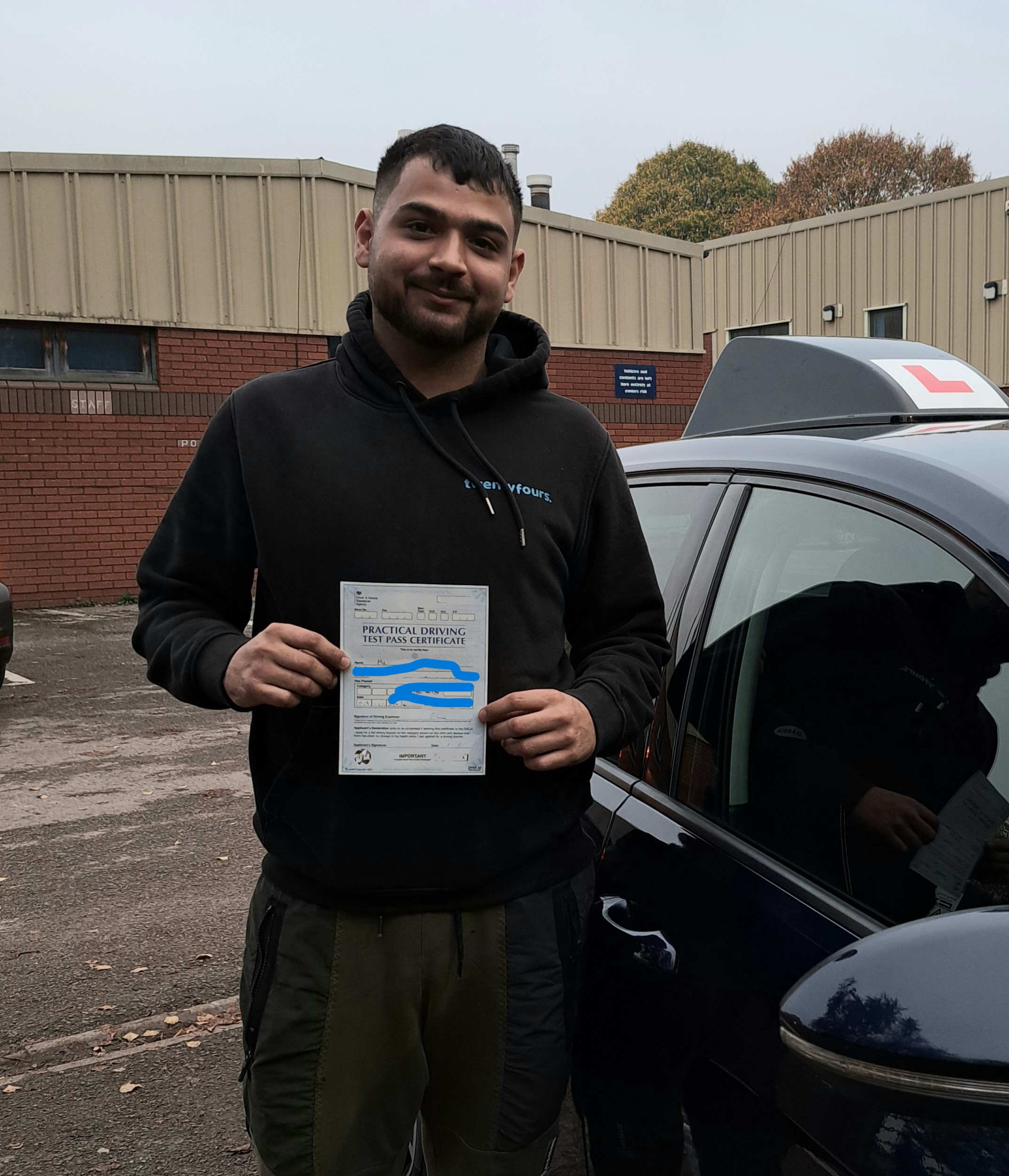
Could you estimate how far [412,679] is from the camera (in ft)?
5.08

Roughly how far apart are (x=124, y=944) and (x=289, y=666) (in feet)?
9.89

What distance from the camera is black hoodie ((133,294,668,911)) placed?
1.62 meters

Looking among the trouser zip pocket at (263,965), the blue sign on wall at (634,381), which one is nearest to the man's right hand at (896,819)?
the trouser zip pocket at (263,965)

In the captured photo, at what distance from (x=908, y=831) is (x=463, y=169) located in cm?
111

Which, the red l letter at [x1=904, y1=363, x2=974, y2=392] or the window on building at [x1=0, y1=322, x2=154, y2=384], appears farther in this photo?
the window on building at [x1=0, y1=322, x2=154, y2=384]

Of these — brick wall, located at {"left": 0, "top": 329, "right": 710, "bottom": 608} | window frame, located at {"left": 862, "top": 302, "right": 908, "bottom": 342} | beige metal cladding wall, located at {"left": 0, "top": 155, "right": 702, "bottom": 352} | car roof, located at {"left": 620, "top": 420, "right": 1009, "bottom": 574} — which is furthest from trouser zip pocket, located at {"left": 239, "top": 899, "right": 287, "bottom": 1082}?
window frame, located at {"left": 862, "top": 302, "right": 908, "bottom": 342}

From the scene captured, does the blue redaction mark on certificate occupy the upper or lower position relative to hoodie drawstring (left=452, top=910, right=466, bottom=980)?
upper

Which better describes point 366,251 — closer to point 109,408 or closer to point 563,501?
point 563,501

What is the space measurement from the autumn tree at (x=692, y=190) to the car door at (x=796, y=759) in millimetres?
49367

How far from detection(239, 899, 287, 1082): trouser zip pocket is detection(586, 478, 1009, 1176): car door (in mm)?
517

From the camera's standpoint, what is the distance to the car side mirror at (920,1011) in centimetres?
91

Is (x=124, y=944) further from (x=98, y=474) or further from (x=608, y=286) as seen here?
(x=608, y=286)

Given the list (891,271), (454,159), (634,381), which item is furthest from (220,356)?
(454,159)

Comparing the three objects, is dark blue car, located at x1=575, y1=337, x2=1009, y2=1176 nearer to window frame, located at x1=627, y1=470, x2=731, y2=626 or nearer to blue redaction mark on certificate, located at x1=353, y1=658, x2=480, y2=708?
window frame, located at x1=627, y1=470, x2=731, y2=626
